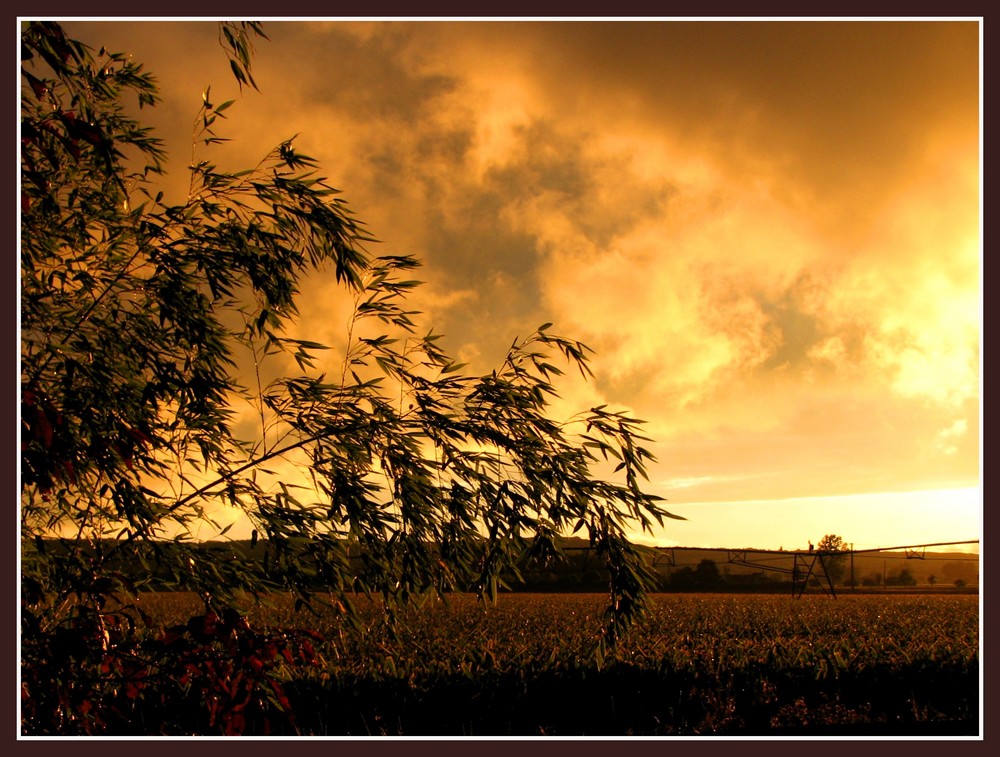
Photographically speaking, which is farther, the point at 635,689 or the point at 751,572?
the point at 751,572

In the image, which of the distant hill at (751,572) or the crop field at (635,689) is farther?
the distant hill at (751,572)

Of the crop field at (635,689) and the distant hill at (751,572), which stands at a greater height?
the crop field at (635,689)

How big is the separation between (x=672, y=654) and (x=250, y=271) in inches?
237

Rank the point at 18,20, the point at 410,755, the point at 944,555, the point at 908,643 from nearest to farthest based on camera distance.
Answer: the point at 410,755
the point at 18,20
the point at 908,643
the point at 944,555

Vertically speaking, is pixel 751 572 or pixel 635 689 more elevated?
pixel 635 689

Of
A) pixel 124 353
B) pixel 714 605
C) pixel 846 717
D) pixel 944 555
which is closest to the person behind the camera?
pixel 124 353

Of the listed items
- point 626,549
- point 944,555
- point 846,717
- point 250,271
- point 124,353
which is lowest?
point 944,555

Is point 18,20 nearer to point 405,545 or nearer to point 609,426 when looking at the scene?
point 405,545

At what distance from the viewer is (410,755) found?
3.95 metres

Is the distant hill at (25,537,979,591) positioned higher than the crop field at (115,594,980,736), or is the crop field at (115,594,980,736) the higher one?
the crop field at (115,594,980,736)

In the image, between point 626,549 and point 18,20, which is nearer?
point 18,20

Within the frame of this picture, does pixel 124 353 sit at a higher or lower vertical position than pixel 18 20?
lower

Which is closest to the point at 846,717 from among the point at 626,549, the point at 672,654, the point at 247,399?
the point at 672,654

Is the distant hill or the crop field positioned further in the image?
the distant hill
